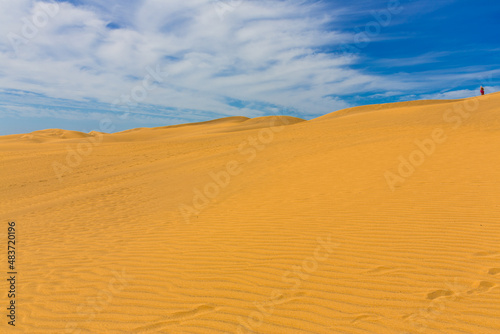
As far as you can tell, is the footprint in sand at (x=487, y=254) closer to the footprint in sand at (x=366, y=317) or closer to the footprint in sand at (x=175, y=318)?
the footprint in sand at (x=366, y=317)

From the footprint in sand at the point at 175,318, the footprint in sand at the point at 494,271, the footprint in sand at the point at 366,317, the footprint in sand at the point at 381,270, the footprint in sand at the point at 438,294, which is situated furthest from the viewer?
the footprint in sand at the point at 381,270

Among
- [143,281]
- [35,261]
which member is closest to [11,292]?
[35,261]

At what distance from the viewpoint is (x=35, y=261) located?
564cm

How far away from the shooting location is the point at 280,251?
499 centimetres

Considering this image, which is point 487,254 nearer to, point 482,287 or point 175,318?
point 482,287

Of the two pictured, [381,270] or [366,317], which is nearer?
[366,317]

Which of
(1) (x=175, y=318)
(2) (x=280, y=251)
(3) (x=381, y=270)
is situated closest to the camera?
(1) (x=175, y=318)

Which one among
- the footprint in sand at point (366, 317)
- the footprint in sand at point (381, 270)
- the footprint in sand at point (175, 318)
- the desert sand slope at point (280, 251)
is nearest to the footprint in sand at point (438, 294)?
the desert sand slope at point (280, 251)

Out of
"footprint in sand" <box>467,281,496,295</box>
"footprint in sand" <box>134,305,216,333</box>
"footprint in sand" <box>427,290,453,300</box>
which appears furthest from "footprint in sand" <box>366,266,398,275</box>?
"footprint in sand" <box>134,305,216,333</box>

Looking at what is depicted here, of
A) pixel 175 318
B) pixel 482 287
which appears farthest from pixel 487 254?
pixel 175 318

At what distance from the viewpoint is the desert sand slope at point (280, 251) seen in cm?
341

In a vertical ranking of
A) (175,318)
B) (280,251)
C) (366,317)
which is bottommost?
(366,317)

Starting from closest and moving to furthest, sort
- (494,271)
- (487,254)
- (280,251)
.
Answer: (494,271) → (487,254) → (280,251)

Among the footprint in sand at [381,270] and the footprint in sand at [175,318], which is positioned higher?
the footprint in sand at [381,270]
